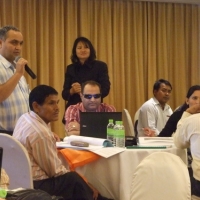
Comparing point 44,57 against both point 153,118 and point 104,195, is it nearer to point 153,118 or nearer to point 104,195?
point 153,118

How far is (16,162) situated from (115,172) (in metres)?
0.75

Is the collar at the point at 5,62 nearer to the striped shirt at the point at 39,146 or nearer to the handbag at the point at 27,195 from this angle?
the striped shirt at the point at 39,146

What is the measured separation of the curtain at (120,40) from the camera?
533 centimetres

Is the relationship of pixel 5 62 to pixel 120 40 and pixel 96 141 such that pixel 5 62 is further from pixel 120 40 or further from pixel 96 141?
pixel 120 40

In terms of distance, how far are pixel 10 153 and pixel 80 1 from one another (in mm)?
3703

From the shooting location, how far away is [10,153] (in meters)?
2.19

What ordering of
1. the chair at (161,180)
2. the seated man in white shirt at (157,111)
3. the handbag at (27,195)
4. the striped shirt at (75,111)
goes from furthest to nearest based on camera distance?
1. the seated man in white shirt at (157,111)
2. the striped shirt at (75,111)
3. the chair at (161,180)
4. the handbag at (27,195)

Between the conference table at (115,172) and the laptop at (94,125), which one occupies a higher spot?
the laptop at (94,125)

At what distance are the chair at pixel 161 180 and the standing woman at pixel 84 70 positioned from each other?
220cm

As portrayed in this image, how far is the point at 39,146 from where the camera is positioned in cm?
236

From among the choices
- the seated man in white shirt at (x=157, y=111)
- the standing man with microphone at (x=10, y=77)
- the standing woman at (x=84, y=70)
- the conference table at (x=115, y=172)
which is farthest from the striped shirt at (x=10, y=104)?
the seated man in white shirt at (x=157, y=111)

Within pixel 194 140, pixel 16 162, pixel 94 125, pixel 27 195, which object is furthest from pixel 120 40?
pixel 27 195

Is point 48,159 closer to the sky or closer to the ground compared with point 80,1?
closer to the ground

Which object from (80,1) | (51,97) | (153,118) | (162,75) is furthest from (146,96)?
(51,97)
